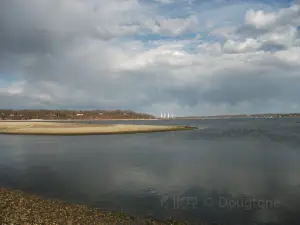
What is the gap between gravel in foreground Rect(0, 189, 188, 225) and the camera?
15812 millimetres

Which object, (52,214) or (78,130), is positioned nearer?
(52,214)

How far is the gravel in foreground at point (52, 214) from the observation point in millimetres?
15812

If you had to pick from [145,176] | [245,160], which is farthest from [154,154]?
[145,176]

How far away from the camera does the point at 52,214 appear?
17.0 metres

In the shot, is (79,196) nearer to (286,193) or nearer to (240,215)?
(240,215)

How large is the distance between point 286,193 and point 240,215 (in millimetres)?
7063

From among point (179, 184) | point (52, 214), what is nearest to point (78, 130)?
point (179, 184)
